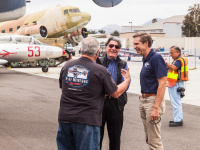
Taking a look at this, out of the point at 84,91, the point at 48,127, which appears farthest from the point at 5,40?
the point at 84,91

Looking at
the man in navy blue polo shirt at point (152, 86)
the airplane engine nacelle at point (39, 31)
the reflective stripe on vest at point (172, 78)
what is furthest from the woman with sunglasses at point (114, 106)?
the airplane engine nacelle at point (39, 31)

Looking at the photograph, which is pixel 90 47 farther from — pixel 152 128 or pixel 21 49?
pixel 21 49

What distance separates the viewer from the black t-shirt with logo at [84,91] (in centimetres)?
357

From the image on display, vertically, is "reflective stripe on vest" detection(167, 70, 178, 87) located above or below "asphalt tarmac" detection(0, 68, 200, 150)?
above

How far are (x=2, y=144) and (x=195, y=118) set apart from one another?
5023 mm

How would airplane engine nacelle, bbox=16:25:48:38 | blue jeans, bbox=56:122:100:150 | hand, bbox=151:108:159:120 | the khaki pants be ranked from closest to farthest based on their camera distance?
1. blue jeans, bbox=56:122:100:150
2. hand, bbox=151:108:159:120
3. the khaki pants
4. airplane engine nacelle, bbox=16:25:48:38

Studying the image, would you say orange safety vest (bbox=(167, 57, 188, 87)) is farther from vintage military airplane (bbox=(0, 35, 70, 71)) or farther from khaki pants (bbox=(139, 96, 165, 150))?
vintage military airplane (bbox=(0, 35, 70, 71))

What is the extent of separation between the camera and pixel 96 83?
142 inches

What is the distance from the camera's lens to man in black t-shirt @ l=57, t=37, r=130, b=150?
3561mm

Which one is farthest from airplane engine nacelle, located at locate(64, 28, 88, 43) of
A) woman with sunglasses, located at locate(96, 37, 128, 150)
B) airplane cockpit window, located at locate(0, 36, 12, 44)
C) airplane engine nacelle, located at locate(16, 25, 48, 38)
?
woman with sunglasses, located at locate(96, 37, 128, 150)

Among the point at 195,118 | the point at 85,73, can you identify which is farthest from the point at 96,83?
the point at 195,118

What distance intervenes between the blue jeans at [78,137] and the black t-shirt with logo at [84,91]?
7cm

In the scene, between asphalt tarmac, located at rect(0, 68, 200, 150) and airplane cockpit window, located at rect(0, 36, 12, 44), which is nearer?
asphalt tarmac, located at rect(0, 68, 200, 150)

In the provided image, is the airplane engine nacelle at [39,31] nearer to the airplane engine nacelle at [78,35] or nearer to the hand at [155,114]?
the airplane engine nacelle at [78,35]
